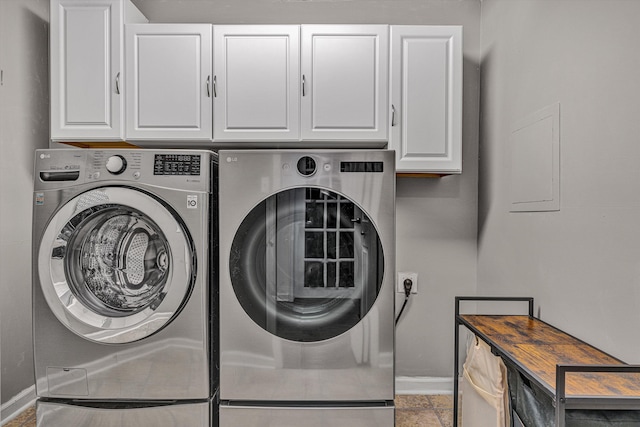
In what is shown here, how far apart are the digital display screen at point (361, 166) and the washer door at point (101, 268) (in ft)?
2.30

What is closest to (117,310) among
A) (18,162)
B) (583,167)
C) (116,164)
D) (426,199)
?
(116,164)

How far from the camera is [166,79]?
1.94m

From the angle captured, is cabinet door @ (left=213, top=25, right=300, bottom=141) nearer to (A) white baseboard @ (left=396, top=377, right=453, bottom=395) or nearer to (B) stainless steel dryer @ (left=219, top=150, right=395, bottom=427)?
(B) stainless steel dryer @ (left=219, top=150, right=395, bottom=427)

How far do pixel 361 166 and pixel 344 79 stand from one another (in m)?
0.55

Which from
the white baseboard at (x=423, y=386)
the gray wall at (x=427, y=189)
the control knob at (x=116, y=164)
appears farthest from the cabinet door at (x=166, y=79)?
the white baseboard at (x=423, y=386)

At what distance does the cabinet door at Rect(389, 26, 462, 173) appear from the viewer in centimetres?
195

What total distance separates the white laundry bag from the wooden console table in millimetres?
47

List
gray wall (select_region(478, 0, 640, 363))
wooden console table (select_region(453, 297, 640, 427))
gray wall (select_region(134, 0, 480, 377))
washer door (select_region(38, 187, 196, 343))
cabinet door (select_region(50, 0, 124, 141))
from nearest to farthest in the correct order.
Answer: wooden console table (select_region(453, 297, 640, 427)) < gray wall (select_region(478, 0, 640, 363)) < washer door (select_region(38, 187, 196, 343)) < cabinet door (select_region(50, 0, 124, 141)) < gray wall (select_region(134, 0, 480, 377))

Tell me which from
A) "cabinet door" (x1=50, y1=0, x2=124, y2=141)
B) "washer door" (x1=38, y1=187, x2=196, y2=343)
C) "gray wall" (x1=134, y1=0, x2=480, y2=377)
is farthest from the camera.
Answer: "gray wall" (x1=134, y1=0, x2=480, y2=377)

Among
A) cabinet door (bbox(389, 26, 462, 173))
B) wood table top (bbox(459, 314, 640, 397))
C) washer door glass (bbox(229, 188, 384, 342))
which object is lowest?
wood table top (bbox(459, 314, 640, 397))

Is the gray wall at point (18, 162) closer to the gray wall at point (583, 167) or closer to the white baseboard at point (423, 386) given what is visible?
the white baseboard at point (423, 386)

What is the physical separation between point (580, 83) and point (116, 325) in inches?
75.8

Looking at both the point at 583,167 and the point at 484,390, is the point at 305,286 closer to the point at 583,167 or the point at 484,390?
the point at 484,390

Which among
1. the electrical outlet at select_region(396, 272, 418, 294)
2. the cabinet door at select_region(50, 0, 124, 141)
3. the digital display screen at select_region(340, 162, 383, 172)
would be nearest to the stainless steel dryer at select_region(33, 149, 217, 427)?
the cabinet door at select_region(50, 0, 124, 141)
